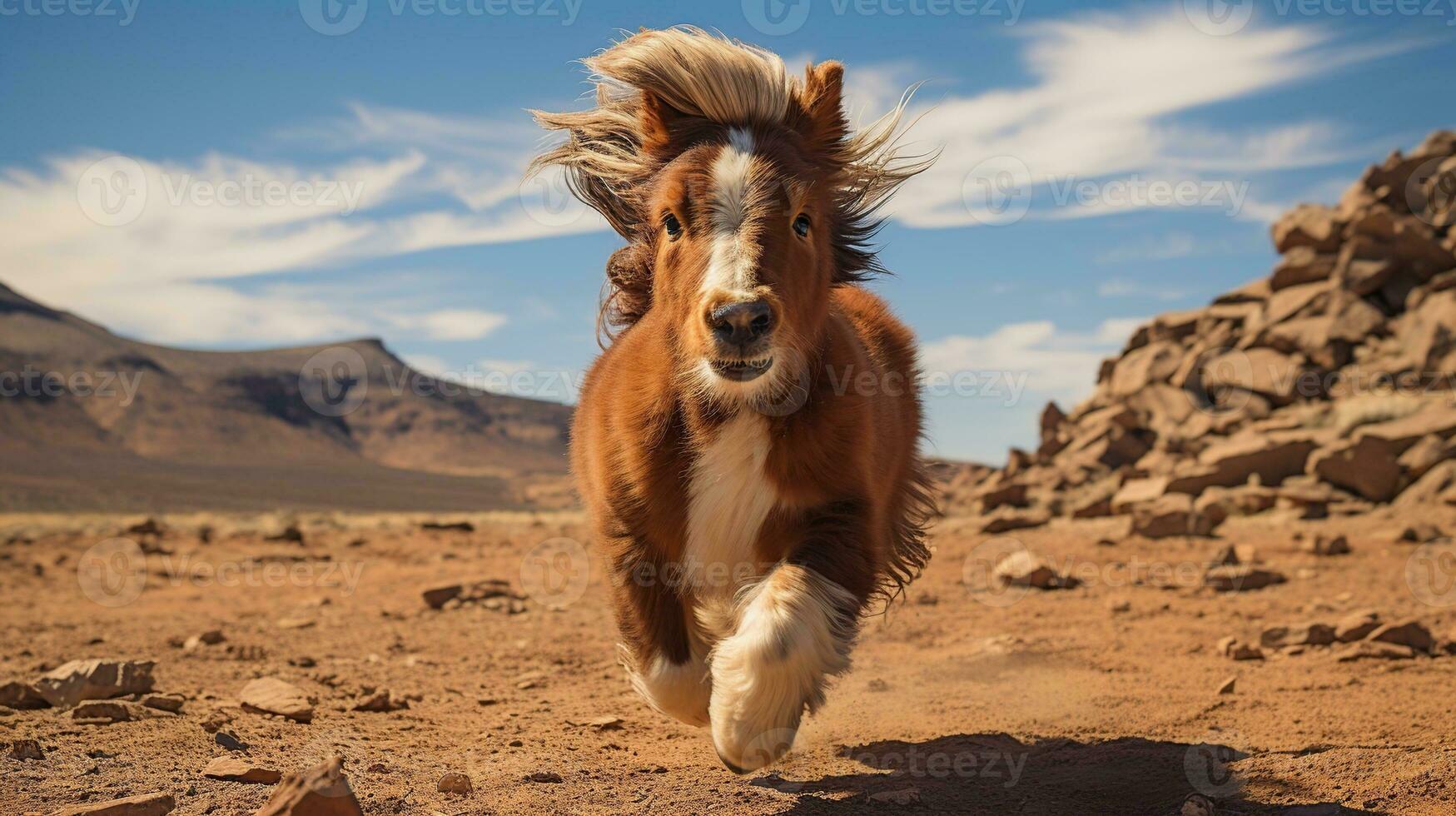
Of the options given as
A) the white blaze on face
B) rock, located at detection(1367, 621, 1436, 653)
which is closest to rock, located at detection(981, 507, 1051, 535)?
rock, located at detection(1367, 621, 1436, 653)

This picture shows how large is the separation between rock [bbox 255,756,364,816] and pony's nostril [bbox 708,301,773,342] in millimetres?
2126

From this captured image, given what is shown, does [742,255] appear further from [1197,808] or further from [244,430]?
[244,430]

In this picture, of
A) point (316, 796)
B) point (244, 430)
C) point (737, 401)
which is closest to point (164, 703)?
point (316, 796)

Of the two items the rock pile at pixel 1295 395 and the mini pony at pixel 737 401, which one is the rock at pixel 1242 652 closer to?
the mini pony at pixel 737 401

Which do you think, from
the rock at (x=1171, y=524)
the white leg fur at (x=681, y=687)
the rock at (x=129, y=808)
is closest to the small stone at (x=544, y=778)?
the white leg fur at (x=681, y=687)

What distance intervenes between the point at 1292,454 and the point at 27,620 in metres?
18.7

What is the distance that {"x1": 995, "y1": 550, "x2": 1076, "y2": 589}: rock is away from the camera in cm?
1203

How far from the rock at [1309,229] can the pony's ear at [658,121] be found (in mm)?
24320

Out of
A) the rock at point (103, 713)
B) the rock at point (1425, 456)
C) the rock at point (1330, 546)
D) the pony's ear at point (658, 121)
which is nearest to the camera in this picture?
the pony's ear at point (658, 121)

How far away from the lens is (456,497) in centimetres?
8881

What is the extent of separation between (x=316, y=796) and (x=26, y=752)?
2.50 m

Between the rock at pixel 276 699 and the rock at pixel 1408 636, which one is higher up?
the rock at pixel 1408 636

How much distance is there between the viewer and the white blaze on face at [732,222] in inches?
179

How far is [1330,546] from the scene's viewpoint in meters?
13.4
